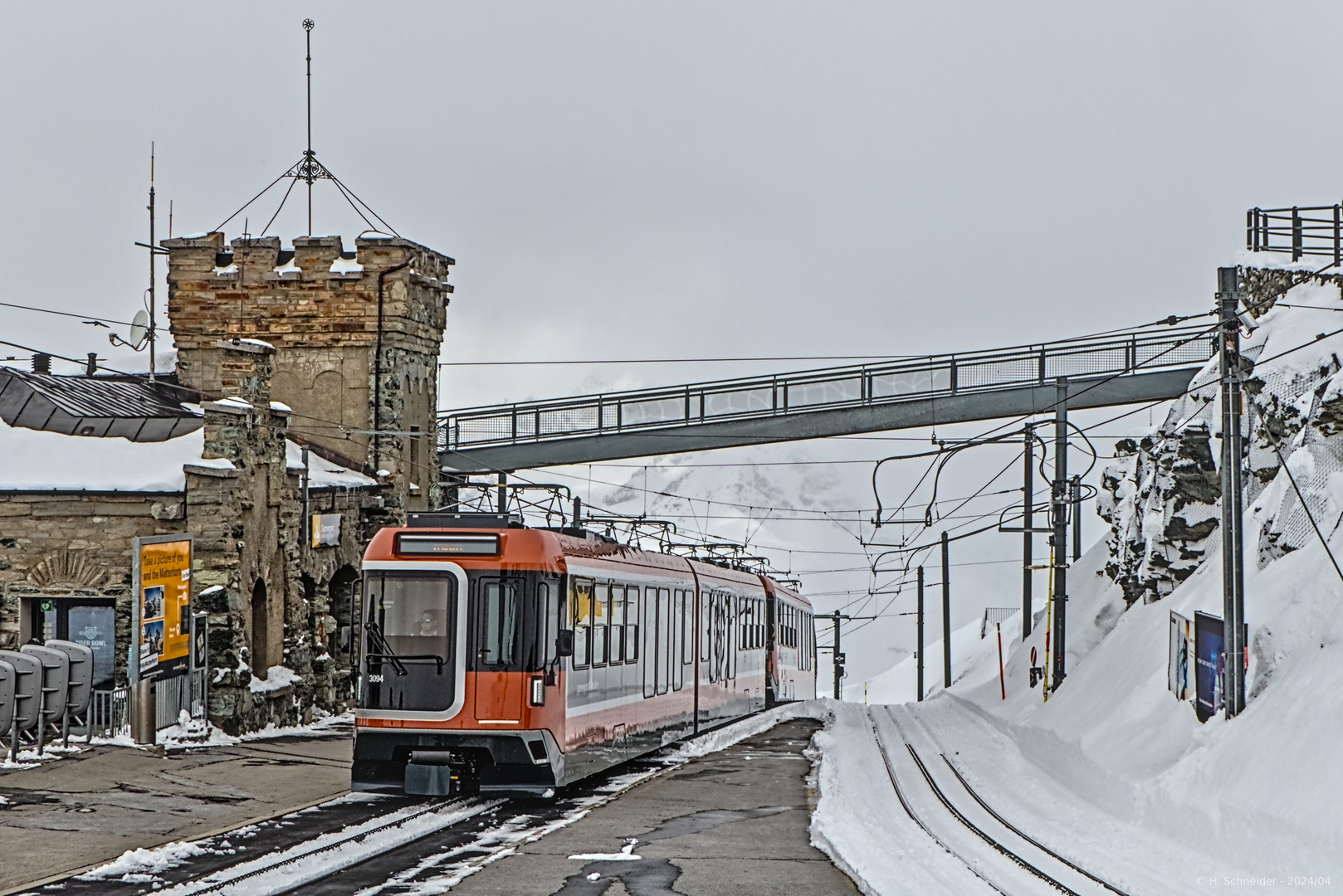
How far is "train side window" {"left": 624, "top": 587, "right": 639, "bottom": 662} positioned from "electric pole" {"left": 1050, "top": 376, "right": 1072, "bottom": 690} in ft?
37.3

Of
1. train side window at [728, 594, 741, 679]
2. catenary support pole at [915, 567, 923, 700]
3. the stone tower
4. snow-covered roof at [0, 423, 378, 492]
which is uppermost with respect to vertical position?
the stone tower

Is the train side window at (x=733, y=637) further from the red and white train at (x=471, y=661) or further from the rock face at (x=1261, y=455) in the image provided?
the red and white train at (x=471, y=661)

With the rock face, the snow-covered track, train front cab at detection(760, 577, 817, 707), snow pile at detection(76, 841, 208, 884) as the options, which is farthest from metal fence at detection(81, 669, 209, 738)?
the rock face

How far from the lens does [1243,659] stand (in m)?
17.9

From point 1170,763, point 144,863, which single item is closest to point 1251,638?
point 1170,763

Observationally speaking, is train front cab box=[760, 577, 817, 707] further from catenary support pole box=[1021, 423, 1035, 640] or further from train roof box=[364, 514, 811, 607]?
train roof box=[364, 514, 811, 607]

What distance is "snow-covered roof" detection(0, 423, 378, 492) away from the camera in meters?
24.3

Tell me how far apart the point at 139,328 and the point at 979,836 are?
2939 cm

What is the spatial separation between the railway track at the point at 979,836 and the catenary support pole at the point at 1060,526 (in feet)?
21.6

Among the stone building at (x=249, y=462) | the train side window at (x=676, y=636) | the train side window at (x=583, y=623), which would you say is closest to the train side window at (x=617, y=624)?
the train side window at (x=583, y=623)

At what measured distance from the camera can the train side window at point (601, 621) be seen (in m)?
17.8

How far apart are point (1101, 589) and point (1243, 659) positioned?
79.7 feet

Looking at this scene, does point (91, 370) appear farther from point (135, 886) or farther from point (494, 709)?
point (135, 886)

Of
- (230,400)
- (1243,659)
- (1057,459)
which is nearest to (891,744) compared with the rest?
(1057,459)
